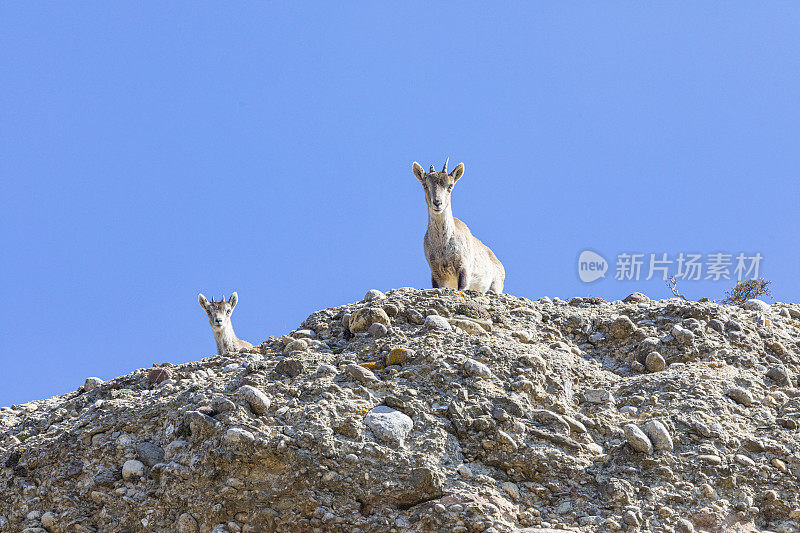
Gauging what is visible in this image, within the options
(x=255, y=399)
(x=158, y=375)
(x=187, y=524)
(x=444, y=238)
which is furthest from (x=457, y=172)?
(x=187, y=524)

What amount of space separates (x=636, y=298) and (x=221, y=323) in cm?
981

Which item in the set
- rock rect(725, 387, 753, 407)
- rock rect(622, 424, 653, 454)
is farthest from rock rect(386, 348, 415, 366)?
rock rect(725, 387, 753, 407)

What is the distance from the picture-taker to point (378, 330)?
747cm

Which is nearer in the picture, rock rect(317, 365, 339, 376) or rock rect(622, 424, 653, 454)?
rock rect(622, 424, 653, 454)

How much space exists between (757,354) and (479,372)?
325 cm

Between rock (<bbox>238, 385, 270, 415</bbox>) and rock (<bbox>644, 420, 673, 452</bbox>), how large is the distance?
3.00 m

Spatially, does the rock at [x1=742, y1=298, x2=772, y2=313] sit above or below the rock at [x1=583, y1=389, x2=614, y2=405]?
above

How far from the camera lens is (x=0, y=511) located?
6.68m

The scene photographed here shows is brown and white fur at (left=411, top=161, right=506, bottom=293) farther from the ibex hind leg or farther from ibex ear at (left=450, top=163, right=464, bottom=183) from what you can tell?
the ibex hind leg

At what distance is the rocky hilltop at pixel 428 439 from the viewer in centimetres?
552

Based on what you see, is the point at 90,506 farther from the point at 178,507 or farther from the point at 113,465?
the point at 178,507

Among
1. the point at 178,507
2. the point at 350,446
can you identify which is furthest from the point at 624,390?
the point at 178,507

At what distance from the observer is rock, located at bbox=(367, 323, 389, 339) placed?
7.45 metres

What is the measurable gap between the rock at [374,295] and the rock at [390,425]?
2.57 metres
